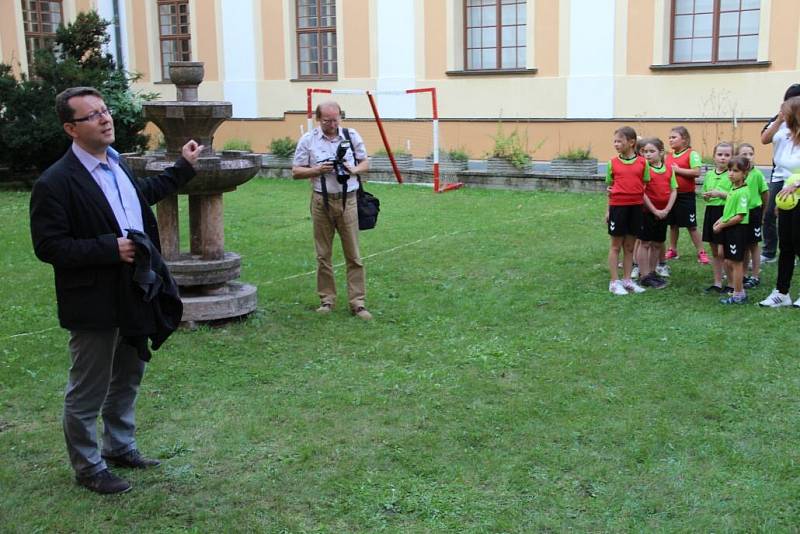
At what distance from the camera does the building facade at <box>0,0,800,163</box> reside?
17.1 m

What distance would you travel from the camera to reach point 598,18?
18094mm

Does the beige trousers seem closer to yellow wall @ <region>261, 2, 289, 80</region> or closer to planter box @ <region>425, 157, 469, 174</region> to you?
planter box @ <region>425, 157, 469, 174</region>

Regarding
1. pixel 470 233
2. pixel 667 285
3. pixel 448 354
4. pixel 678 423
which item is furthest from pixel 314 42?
pixel 678 423

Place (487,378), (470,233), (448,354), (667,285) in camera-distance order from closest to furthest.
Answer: (487,378) < (448,354) < (667,285) < (470,233)

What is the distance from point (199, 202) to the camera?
24.9 feet

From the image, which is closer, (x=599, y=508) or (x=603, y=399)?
(x=599, y=508)

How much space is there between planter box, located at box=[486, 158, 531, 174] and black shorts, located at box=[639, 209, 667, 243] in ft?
25.7

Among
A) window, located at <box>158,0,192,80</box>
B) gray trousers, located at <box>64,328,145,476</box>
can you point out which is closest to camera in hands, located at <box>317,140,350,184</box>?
gray trousers, located at <box>64,328,145,476</box>

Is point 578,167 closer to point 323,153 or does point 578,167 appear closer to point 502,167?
point 502,167

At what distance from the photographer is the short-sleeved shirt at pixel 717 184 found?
27.1 feet

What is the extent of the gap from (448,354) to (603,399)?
54.3 inches

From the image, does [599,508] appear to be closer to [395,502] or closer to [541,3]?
[395,502]

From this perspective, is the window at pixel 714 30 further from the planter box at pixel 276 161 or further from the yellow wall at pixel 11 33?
the yellow wall at pixel 11 33

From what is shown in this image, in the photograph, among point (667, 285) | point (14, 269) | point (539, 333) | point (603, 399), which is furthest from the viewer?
point (14, 269)
